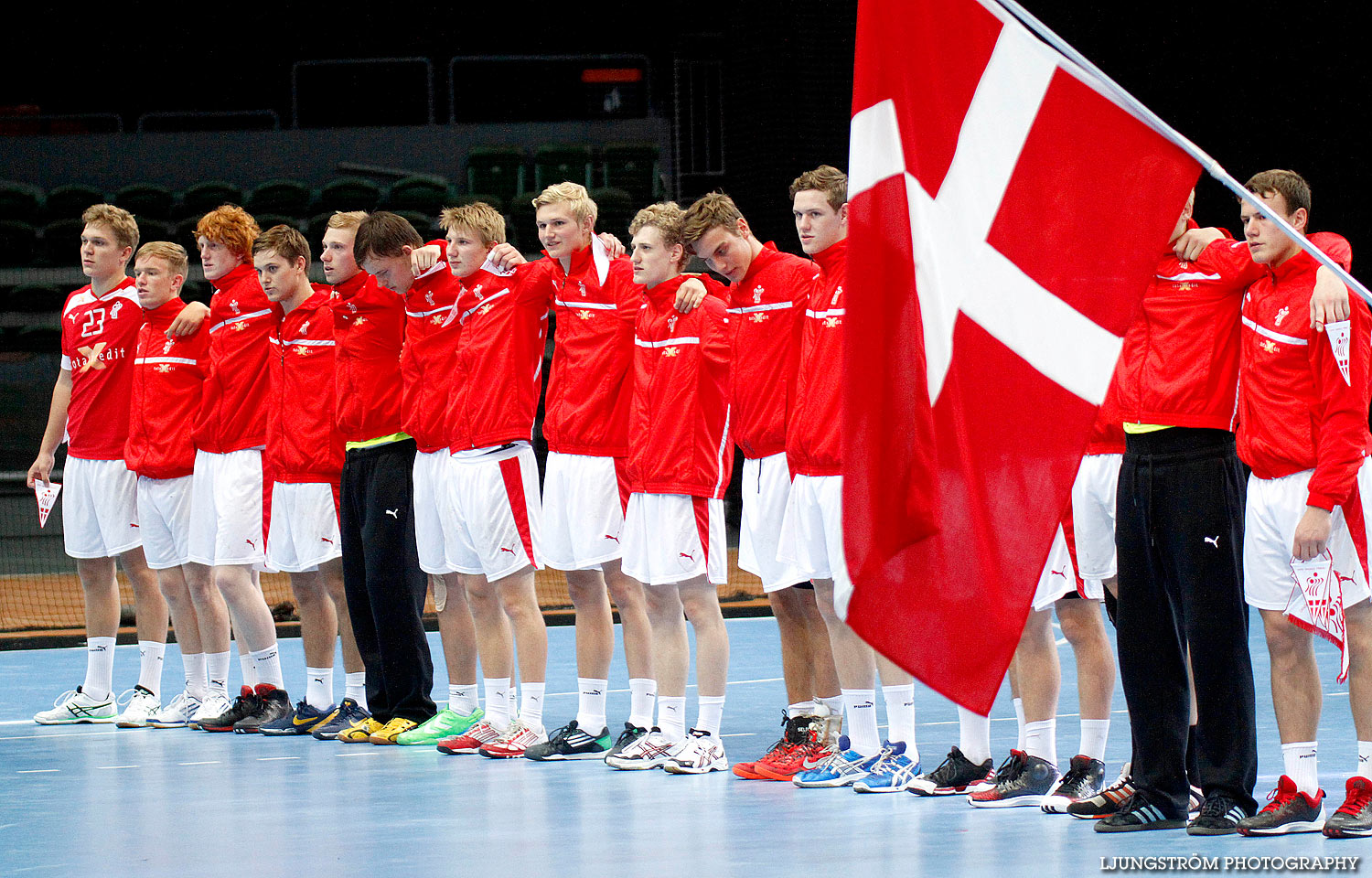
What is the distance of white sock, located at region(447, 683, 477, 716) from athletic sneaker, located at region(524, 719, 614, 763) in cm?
61

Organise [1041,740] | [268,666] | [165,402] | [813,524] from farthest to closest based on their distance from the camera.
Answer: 1. [165,402]
2. [268,666]
3. [813,524]
4. [1041,740]

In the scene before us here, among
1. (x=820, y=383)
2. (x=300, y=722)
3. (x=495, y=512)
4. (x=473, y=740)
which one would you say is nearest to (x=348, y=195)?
(x=300, y=722)

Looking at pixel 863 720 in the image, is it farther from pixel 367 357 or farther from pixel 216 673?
pixel 216 673

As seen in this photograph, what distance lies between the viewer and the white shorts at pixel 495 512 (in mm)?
7195

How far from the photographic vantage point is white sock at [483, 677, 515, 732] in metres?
7.39

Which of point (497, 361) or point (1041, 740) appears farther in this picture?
point (497, 361)

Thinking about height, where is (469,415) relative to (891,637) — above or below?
above

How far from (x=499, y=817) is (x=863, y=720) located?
1.51 m

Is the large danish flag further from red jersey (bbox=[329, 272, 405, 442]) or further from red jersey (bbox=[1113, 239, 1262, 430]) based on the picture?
red jersey (bbox=[329, 272, 405, 442])

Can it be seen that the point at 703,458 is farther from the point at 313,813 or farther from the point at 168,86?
the point at 168,86

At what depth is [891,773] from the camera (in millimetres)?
6262

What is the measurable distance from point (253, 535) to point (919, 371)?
5.48 meters

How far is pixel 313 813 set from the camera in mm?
6047

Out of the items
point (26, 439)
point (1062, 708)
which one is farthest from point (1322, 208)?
point (26, 439)
